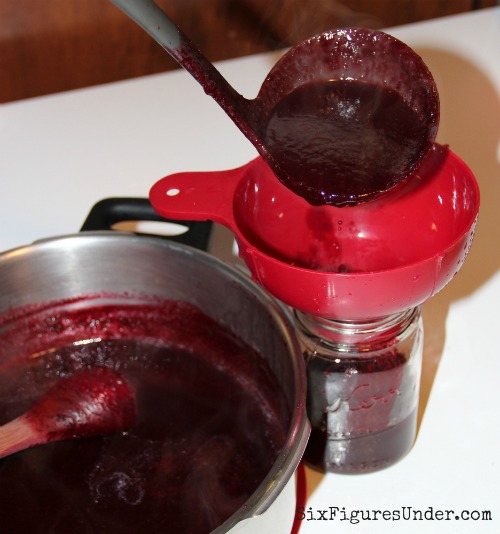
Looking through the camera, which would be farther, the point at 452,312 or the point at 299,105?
the point at 452,312

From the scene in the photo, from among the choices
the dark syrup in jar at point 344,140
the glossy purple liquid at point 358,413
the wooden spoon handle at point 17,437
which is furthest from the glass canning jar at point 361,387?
the wooden spoon handle at point 17,437

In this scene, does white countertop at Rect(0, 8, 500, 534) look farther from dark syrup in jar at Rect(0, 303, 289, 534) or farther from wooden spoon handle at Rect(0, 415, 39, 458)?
wooden spoon handle at Rect(0, 415, 39, 458)

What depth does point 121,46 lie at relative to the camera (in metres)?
1.71

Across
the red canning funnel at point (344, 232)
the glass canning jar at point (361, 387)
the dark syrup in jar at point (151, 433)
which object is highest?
the red canning funnel at point (344, 232)

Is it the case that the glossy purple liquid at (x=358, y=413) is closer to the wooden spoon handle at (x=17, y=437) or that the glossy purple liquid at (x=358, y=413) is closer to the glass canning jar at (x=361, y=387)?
the glass canning jar at (x=361, y=387)

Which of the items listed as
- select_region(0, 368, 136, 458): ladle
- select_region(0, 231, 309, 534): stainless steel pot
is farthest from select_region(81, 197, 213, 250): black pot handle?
select_region(0, 368, 136, 458): ladle

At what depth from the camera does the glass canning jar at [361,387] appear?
685mm

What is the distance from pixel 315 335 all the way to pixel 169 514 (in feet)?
0.64

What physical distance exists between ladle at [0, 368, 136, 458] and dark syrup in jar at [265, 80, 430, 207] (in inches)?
10.8

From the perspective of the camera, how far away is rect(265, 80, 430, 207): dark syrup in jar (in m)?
0.67

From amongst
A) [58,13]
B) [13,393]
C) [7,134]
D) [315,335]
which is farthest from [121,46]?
[315,335]

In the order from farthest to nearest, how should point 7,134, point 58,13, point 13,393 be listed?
1. point 58,13
2. point 7,134
3. point 13,393

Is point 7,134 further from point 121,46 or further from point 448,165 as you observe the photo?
point 448,165

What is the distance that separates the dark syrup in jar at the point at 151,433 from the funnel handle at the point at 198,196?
6.8 inches
